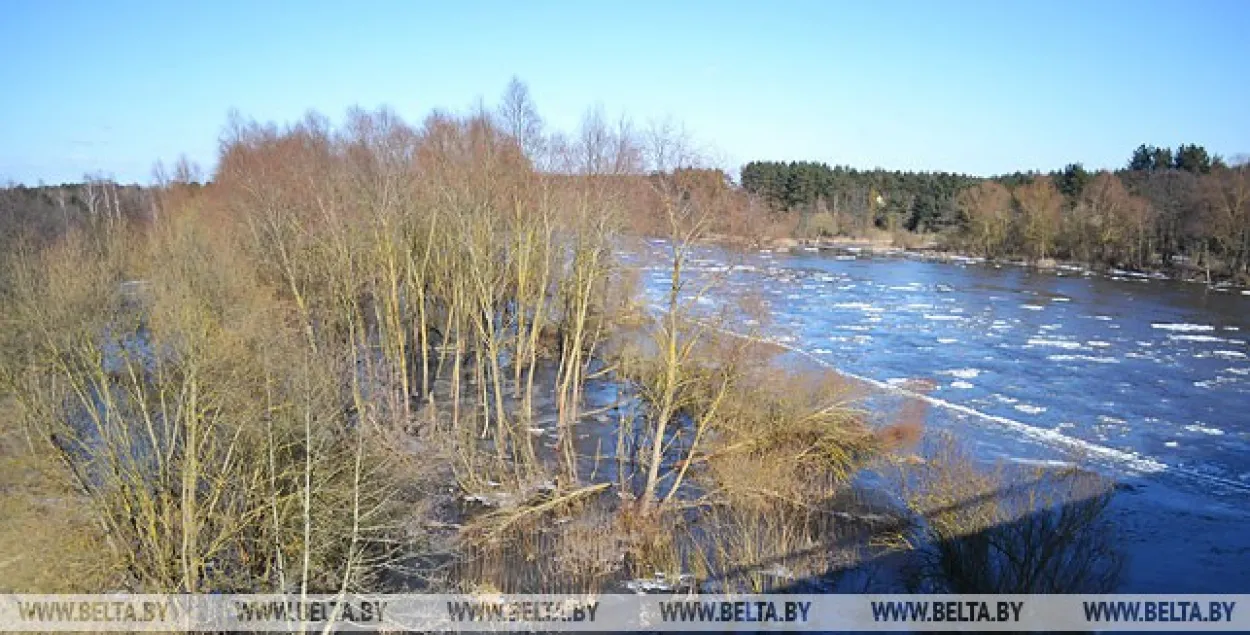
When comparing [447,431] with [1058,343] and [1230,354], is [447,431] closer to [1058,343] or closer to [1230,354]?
[1058,343]

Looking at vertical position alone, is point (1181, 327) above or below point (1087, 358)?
above

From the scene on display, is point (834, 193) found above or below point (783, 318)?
above

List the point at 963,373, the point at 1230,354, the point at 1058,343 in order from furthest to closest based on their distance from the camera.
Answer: the point at 1058,343
the point at 1230,354
the point at 963,373

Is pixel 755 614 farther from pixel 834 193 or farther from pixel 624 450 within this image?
pixel 834 193

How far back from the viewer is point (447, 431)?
20859mm

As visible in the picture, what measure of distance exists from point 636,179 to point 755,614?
11529 millimetres

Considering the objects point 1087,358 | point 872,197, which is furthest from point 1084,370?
point 872,197

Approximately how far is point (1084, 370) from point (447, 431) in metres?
22.9

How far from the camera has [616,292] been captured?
104ft

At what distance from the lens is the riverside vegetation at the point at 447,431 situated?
12.0 metres

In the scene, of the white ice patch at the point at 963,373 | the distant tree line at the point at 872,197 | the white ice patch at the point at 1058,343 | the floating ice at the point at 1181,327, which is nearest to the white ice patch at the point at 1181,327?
the floating ice at the point at 1181,327

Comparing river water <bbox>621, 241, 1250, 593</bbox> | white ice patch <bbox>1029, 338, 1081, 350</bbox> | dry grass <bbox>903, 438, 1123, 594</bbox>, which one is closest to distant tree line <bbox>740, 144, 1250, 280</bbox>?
river water <bbox>621, 241, 1250, 593</bbox>

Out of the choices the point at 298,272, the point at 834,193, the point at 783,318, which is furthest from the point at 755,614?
the point at 834,193

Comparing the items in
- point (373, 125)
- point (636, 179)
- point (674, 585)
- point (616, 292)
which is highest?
point (373, 125)
